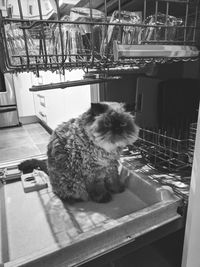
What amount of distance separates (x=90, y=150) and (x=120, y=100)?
0.48 meters

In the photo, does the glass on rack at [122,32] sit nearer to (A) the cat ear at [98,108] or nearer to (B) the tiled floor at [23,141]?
(A) the cat ear at [98,108]

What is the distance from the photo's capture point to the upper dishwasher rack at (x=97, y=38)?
1.95ft

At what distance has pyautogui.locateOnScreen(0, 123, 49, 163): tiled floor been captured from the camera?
2.63m

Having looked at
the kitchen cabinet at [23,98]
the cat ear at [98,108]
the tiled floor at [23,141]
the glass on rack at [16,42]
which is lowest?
the tiled floor at [23,141]

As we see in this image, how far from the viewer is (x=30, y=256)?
1.65 feet

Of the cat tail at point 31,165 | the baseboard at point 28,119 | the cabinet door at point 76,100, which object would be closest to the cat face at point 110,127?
the cat tail at point 31,165

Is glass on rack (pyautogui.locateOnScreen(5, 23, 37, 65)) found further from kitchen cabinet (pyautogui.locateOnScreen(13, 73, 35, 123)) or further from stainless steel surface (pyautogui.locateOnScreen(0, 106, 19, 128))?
stainless steel surface (pyautogui.locateOnScreen(0, 106, 19, 128))

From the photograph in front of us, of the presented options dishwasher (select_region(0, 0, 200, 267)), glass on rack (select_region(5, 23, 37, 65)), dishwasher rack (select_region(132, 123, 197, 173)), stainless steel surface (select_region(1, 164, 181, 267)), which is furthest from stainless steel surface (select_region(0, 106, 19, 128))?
glass on rack (select_region(5, 23, 37, 65))

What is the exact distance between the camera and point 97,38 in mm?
→ 764

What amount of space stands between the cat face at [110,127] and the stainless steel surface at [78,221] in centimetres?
21

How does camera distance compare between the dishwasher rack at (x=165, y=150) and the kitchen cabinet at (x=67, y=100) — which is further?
the kitchen cabinet at (x=67, y=100)

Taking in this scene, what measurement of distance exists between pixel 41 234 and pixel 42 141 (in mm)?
2525

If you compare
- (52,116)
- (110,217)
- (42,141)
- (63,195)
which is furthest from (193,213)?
(42,141)

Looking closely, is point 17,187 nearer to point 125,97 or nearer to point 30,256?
point 30,256
